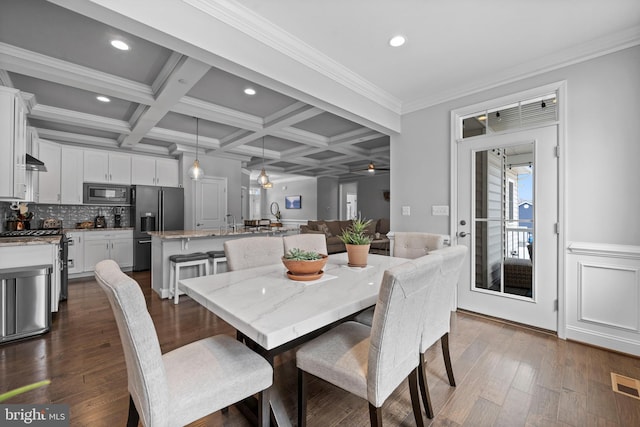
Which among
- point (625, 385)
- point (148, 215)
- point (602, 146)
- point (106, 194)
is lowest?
point (625, 385)

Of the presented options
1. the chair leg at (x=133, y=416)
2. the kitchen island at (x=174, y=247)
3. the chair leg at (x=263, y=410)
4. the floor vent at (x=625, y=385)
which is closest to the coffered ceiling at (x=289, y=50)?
the kitchen island at (x=174, y=247)

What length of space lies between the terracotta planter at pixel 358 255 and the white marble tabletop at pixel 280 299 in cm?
13

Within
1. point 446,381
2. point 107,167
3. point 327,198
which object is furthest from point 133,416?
point 327,198

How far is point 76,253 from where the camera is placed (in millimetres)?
4840

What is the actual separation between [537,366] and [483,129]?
2.31 meters

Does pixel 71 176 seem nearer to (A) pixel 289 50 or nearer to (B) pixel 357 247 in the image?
(A) pixel 289 50

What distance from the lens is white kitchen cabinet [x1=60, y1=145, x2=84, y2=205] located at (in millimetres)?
4938

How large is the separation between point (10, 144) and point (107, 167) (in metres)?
2.88

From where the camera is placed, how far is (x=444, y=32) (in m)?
2.32

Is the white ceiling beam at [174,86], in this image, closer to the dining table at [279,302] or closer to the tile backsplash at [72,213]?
the dining table at [279,302]

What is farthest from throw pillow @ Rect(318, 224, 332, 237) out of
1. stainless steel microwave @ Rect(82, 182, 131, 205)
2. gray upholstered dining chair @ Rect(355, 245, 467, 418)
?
Result: gray upholstered dining chair @ Rect(355, 245, 467, 418)

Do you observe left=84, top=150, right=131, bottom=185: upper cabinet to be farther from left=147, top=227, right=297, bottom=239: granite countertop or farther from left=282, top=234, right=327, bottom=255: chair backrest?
left=282, top=234, right=327, bottom=255: chair backrest

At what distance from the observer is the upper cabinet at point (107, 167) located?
519cm

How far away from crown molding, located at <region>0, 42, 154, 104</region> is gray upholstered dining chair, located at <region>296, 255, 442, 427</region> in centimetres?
323
